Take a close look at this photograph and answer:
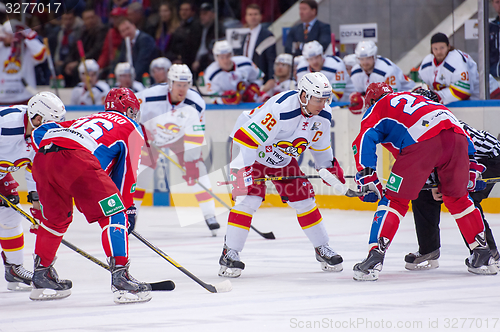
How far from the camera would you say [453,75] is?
20.2 feet

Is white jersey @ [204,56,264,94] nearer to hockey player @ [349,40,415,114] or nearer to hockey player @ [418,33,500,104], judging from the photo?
hockey player @ [349,40,415,114]

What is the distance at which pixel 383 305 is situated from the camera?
3.10 meters

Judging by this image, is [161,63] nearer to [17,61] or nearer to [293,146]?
[17,61]

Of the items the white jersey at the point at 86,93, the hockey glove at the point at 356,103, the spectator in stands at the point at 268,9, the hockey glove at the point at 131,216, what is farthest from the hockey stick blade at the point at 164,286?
the white jersey at the point at 86,93

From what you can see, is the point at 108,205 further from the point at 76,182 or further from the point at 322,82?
the point at 322,82

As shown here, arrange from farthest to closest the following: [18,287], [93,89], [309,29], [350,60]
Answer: [93,89] → [309,29] → [350,60] → [18,287]

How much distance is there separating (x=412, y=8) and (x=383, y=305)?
4432 millimetres

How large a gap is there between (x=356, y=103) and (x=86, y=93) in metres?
3.98

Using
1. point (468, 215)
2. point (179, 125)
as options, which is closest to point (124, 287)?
point (468, 215)

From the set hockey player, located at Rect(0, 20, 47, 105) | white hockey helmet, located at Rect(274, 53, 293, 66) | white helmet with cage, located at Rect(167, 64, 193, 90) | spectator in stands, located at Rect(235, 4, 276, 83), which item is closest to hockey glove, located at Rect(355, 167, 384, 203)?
white helmet with cage, located at Rect(167, 64, 193, 90)

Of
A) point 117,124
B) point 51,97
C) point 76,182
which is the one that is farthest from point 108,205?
point 51,97

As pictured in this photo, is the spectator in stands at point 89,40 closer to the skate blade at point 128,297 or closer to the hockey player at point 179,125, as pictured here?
the hockey player at point 179,125

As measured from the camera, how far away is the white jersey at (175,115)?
239 inches

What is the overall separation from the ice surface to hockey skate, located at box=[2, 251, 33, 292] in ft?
0.19
